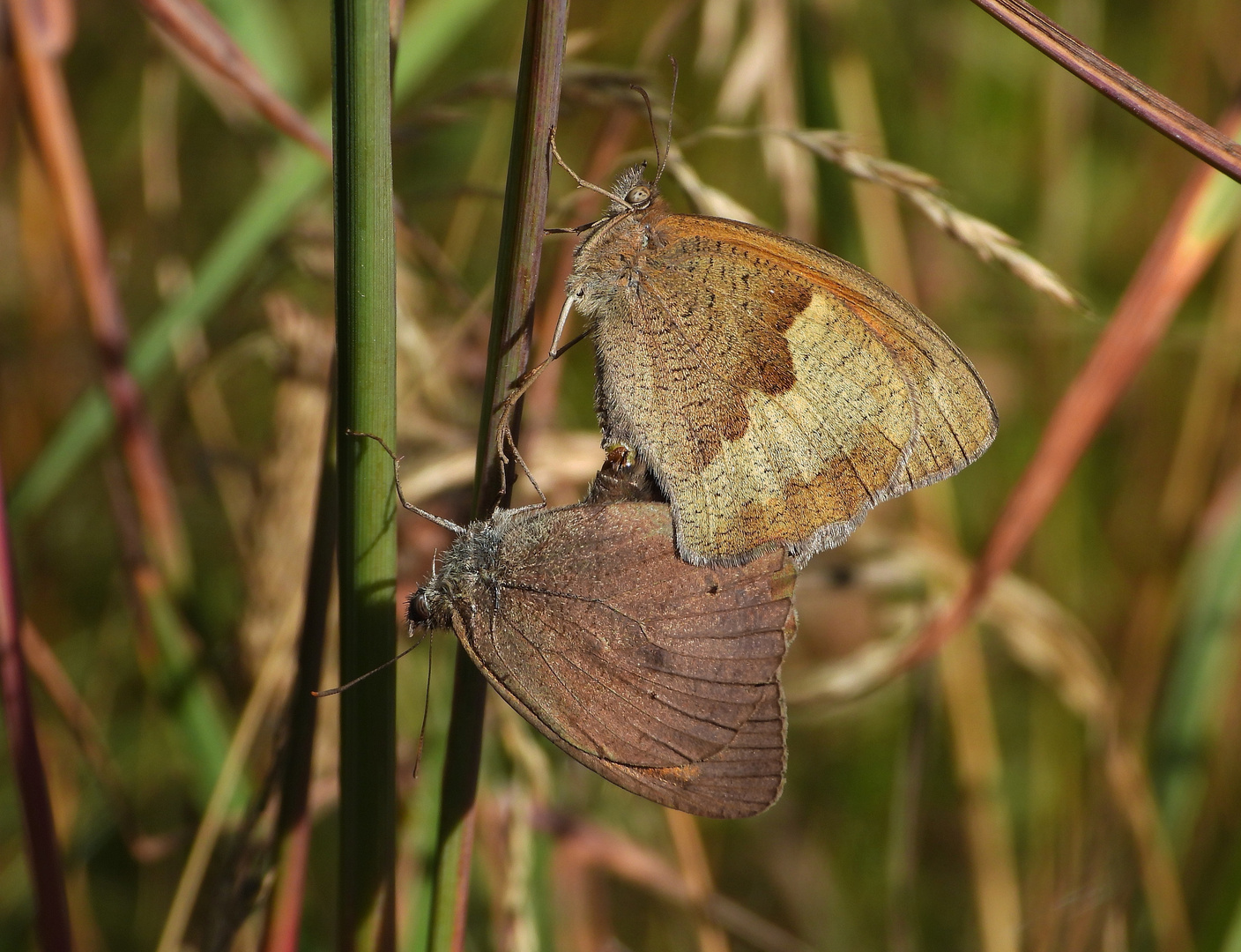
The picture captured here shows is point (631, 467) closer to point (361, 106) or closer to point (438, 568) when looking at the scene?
point (438, 568)

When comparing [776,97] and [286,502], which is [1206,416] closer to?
[776,97]

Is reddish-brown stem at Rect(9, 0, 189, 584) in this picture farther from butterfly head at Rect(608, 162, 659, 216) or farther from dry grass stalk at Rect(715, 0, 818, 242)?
dry grass stalk at Rect(715, 0, 818, 242)

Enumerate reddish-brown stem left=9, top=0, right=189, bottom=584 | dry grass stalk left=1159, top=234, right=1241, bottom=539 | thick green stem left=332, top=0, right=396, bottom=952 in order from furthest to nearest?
dry grass stalk left=1159, top=234, right=1241, bottom=539, reddish-brown stem left=9, top=0, right=189, bottom=584, thick green stem left=332, top=0, right=396, bottom=952

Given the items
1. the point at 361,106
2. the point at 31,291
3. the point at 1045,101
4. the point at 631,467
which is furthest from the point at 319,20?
the point at 361,106

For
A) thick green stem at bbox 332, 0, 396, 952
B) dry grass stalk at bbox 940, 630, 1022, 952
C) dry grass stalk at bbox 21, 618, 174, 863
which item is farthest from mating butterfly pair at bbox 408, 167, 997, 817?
dry grass stalk at bbox 940, 630, 1022, 952

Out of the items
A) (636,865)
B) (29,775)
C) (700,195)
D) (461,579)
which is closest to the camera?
(29,775)

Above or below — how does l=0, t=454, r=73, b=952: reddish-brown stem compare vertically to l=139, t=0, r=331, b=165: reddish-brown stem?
below

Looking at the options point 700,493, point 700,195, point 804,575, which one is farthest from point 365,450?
point 804,575
